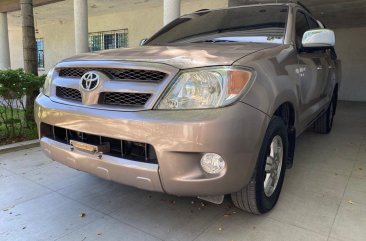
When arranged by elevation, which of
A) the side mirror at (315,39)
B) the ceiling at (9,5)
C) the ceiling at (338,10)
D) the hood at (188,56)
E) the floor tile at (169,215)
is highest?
the ceiling at (9,5)

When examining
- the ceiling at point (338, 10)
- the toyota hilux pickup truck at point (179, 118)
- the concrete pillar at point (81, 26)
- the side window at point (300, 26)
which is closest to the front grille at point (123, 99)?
the toyota hilux pickup truck at point (179, 118)

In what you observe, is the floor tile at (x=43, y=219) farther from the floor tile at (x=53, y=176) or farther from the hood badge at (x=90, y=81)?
the hood badge at (x=90, y=81)

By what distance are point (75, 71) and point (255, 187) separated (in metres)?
1.57

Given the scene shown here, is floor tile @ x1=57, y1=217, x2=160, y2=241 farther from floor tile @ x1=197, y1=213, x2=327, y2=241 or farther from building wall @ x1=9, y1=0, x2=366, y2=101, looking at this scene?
building wall @ x1=9, y1=0, x2=366, y2=101

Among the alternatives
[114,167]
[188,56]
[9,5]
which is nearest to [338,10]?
[188,56]

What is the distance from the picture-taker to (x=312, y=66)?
335cm

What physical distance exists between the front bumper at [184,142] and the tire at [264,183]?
18cm

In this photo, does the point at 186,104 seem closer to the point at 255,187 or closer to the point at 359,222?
the point at 255,187

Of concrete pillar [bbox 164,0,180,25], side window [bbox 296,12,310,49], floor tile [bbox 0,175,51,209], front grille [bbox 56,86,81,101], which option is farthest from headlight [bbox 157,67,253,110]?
concrete pillar [bbox 164,0,180,25]

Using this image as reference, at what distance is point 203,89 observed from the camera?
189 centimetres

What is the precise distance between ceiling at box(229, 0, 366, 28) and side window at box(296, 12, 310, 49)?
17.2ft

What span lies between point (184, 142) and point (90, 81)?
82 cm

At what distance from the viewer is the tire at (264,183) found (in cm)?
218

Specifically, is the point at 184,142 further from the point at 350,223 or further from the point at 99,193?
the point at 350,223
